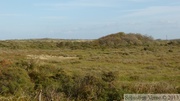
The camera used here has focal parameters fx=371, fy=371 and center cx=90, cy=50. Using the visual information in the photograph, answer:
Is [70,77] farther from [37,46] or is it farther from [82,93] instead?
[37,46]

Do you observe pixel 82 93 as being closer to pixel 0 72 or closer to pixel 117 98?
pixel 117 98

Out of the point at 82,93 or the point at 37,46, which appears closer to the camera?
the point at 82,93

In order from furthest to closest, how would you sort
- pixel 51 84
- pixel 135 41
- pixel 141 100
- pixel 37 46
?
pixel 135 41 < pixel 37 46 < pixel 51 84 < pixel 141 100

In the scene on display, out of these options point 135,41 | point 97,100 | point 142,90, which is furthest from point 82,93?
point 135,41

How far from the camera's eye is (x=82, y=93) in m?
11.4

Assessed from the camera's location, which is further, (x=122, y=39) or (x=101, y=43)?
(x=122, y=39)

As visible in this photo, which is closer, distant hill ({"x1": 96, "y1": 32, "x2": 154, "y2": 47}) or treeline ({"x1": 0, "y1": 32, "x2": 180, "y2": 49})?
treeline ({"x1": 0, "y1": 32, "x2": 180, "y2": 49})

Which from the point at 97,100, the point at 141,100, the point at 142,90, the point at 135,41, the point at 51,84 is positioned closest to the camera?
the point at 141,100

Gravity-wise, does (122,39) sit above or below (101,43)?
above

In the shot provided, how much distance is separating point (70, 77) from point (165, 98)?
7.09 meters

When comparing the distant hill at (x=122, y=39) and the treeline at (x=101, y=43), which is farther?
the distant hill at (x=122, y=39)

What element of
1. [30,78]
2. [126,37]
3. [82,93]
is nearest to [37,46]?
[126,37]

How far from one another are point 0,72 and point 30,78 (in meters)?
1.26

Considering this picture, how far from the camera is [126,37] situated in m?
75.6
